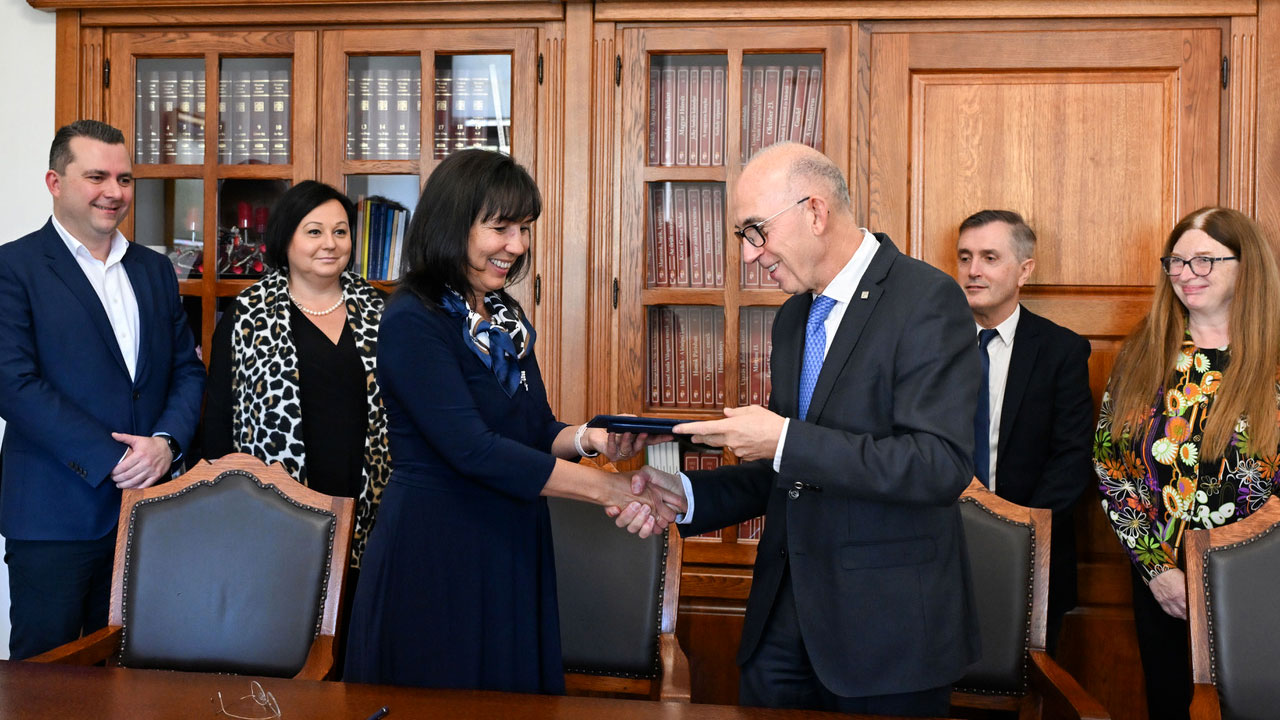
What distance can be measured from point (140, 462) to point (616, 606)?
1.32 m

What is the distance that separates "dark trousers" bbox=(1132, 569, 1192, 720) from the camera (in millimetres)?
2715

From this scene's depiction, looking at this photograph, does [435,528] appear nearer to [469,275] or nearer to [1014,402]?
[469,275]

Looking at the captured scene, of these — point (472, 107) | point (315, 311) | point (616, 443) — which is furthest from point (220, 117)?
point (616, 443)

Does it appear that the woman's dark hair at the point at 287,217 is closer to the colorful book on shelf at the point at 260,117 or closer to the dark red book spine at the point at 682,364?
the colorful book on shelf at the point at 260,117

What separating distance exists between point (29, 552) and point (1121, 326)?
3.27m

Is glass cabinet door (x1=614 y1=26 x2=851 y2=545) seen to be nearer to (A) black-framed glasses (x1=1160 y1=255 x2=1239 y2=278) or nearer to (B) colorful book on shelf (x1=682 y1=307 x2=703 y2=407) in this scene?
(B) colorful book on shelf (x1=682 y1=307 x2=703 y2=407)

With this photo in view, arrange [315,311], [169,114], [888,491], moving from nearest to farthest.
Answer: [888,491] < [315,311] < [169,114]

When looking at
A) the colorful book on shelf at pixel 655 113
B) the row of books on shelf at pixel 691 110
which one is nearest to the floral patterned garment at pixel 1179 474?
the row of books on shelf at pixel 691 110

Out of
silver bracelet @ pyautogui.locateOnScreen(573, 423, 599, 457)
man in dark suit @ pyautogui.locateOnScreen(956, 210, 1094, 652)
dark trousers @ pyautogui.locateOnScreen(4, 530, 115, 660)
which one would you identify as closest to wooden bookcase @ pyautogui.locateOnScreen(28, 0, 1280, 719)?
man in dark suit @ pyautogui.locateOnScreen(956, 210, 1094, 652)

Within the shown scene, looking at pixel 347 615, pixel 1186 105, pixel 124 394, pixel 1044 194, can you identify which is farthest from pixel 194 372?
pixel 1186 105

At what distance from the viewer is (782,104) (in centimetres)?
348

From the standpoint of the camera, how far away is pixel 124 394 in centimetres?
287

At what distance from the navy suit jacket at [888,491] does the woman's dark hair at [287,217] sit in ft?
5.90

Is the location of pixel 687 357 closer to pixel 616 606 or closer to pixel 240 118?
pixel 616 606
